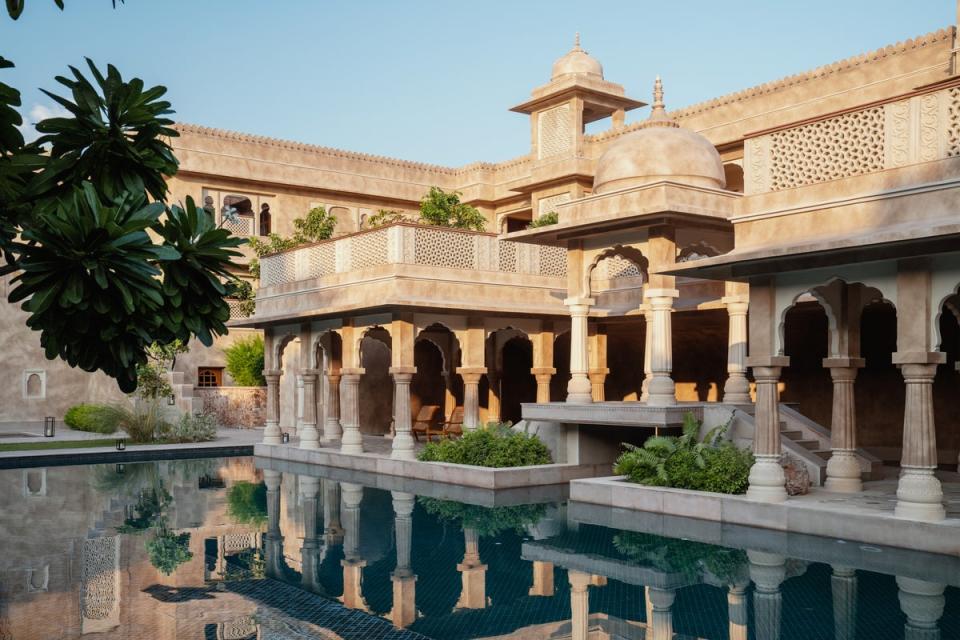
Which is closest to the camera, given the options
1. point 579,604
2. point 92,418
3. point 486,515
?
point 579,604

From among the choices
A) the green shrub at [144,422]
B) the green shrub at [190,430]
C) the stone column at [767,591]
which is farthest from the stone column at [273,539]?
the green shrub at [144,422]

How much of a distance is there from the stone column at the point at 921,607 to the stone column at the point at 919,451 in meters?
1.40

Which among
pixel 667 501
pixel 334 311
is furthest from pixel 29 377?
pixel 667 501

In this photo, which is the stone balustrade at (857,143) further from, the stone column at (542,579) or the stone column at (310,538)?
the stone column at (310,538)

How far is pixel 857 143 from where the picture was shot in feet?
36.3

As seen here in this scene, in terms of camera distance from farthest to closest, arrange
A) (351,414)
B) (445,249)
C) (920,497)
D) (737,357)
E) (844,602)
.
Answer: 1. (351,414)
2. (445,249)
3. (737,357)
4. (920,497)
5. (844,602)

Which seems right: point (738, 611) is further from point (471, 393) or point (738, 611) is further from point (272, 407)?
point (272, 407)

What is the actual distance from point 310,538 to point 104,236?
811 centimetres

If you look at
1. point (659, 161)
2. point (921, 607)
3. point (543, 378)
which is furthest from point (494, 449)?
point (921, 607)

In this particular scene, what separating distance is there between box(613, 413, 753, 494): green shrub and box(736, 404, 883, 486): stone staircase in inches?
34.3

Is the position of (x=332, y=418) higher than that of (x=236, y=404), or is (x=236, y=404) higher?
(x=332, y=418)

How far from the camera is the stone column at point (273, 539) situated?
396 inches

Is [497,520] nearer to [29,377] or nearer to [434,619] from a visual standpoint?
[434,619]

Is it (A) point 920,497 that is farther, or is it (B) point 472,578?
(A) point 920,497
